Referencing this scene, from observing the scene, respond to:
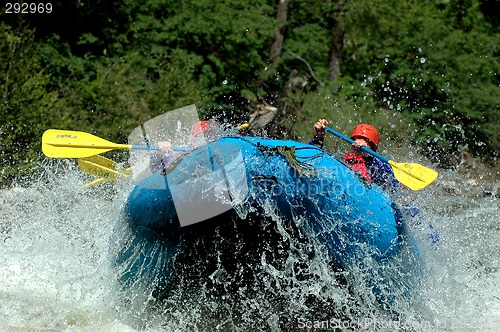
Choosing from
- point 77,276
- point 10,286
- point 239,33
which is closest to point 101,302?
point 77,276

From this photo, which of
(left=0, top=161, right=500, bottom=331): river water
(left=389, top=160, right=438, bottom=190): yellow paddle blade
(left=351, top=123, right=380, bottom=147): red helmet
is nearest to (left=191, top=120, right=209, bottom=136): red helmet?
(left=0, top=161, right=500, bottom=331): river water

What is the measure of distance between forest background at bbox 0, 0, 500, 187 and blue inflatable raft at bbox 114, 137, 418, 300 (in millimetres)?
4341

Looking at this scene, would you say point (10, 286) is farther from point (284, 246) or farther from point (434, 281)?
point (434, 281)

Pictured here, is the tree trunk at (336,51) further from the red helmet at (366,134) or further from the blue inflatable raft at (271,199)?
the blue inflatable raft at (271,199)

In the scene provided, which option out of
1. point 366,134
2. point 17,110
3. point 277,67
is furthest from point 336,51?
point 366,134

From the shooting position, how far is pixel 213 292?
4582 mm

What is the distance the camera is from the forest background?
9.77 metres

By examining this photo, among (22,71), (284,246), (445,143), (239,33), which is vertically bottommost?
(445,143)

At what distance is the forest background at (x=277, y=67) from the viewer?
32.1 feet

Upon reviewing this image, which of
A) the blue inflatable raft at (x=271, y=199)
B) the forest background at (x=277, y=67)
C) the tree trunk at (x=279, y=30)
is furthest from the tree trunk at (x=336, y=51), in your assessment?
the blue inflatable raft at (x=271, y=199)

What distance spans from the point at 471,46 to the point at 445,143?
2.28 metres

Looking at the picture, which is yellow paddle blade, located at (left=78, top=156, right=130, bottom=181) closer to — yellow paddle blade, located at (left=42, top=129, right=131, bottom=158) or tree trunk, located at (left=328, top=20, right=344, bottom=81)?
yellow paddle blade, located at (left=42, top=129, right=131, bottom=158)

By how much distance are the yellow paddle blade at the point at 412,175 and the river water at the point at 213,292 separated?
359mm

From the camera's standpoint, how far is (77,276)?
5086 mm
